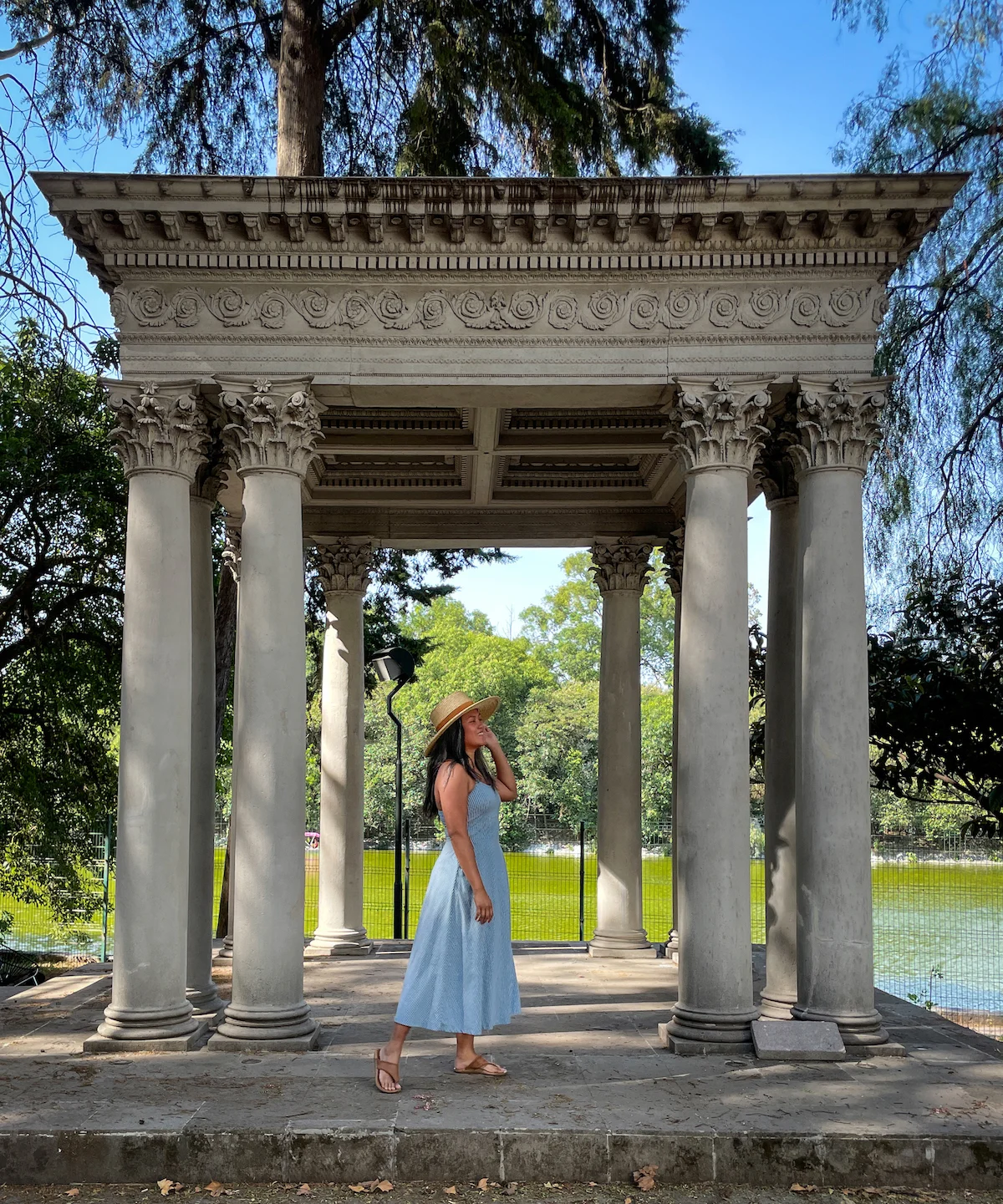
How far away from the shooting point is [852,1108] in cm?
837

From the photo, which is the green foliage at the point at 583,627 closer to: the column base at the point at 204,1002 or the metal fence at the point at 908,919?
the metal fence at the point at 908,919

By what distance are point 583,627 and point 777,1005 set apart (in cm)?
5552

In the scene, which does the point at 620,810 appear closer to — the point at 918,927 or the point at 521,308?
the point at 521,308

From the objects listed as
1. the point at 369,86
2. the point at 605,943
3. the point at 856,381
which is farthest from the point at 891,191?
the point at 369,86

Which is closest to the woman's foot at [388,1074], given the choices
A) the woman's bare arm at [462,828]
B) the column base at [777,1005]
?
the woman's bare arm at [462,828]

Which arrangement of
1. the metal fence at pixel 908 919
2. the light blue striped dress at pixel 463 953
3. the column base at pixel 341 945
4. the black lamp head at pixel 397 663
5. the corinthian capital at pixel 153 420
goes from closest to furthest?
the light blue striped dress at pixel 463 953 < the corinthian capital at pixel 153 420 < the column base at pixel 341 945 < the black lamp head at pixel 397 663 < the metal fence at pixel 908 919

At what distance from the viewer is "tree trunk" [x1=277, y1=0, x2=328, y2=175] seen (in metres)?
17.3

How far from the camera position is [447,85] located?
1694 centimetres

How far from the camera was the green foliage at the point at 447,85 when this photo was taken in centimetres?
1672

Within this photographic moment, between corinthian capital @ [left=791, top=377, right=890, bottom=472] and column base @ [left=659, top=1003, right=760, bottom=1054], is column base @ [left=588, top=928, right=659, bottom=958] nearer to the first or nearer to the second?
column base @ [left=659, top=1003, right=760, bottom=1054]

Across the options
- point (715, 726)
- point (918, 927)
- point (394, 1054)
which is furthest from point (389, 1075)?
point (918, 927)

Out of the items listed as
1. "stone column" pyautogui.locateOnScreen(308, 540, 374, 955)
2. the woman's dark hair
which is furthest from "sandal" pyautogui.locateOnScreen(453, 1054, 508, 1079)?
"stone column" pyautogui.locateOnScreen(308, 540, 374, 955)

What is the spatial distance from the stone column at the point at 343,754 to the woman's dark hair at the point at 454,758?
807 cm

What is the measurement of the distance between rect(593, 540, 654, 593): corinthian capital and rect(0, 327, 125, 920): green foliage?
772 cm
